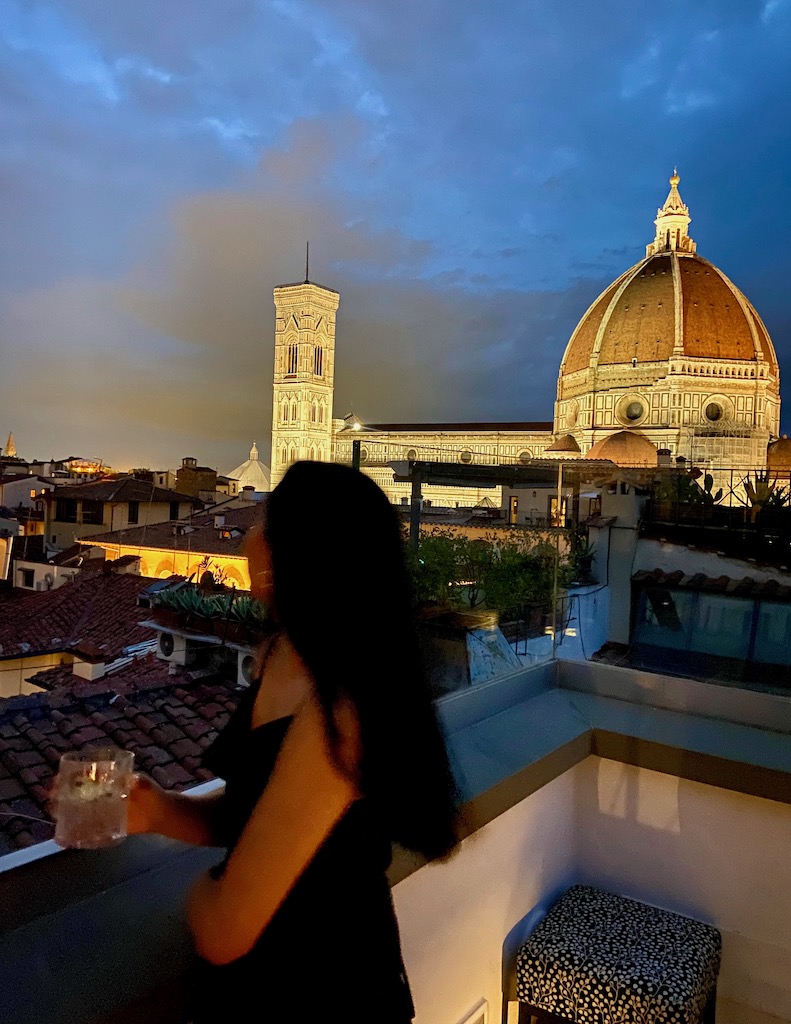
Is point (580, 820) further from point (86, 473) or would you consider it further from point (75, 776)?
point (86, 473)

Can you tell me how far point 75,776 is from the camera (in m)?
0.90

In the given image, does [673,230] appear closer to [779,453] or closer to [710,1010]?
[779,453]

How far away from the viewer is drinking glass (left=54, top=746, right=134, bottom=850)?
2.94 ft

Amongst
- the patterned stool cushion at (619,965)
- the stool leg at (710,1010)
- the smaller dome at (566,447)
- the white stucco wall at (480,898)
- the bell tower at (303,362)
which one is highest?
the bell tower at (303,362)

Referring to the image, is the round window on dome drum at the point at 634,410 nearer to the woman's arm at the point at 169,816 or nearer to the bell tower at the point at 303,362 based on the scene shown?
the bell tower at the point at 303,362

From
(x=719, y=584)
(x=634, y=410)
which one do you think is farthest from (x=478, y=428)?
(x=719, y=584)

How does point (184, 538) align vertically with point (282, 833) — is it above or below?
below

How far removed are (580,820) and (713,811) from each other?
323 millimetres

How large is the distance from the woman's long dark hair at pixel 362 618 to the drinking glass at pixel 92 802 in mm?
297

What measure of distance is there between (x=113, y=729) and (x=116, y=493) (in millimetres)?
14813

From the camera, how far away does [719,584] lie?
12.9 ft

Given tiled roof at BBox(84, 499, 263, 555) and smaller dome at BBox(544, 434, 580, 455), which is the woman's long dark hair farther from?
smaller dome at BBox(544, 434, 580, 455)

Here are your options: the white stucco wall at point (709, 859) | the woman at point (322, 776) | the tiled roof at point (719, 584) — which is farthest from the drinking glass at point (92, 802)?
the tiled roof at point (719, 584)

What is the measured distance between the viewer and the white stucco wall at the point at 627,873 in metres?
1.54
